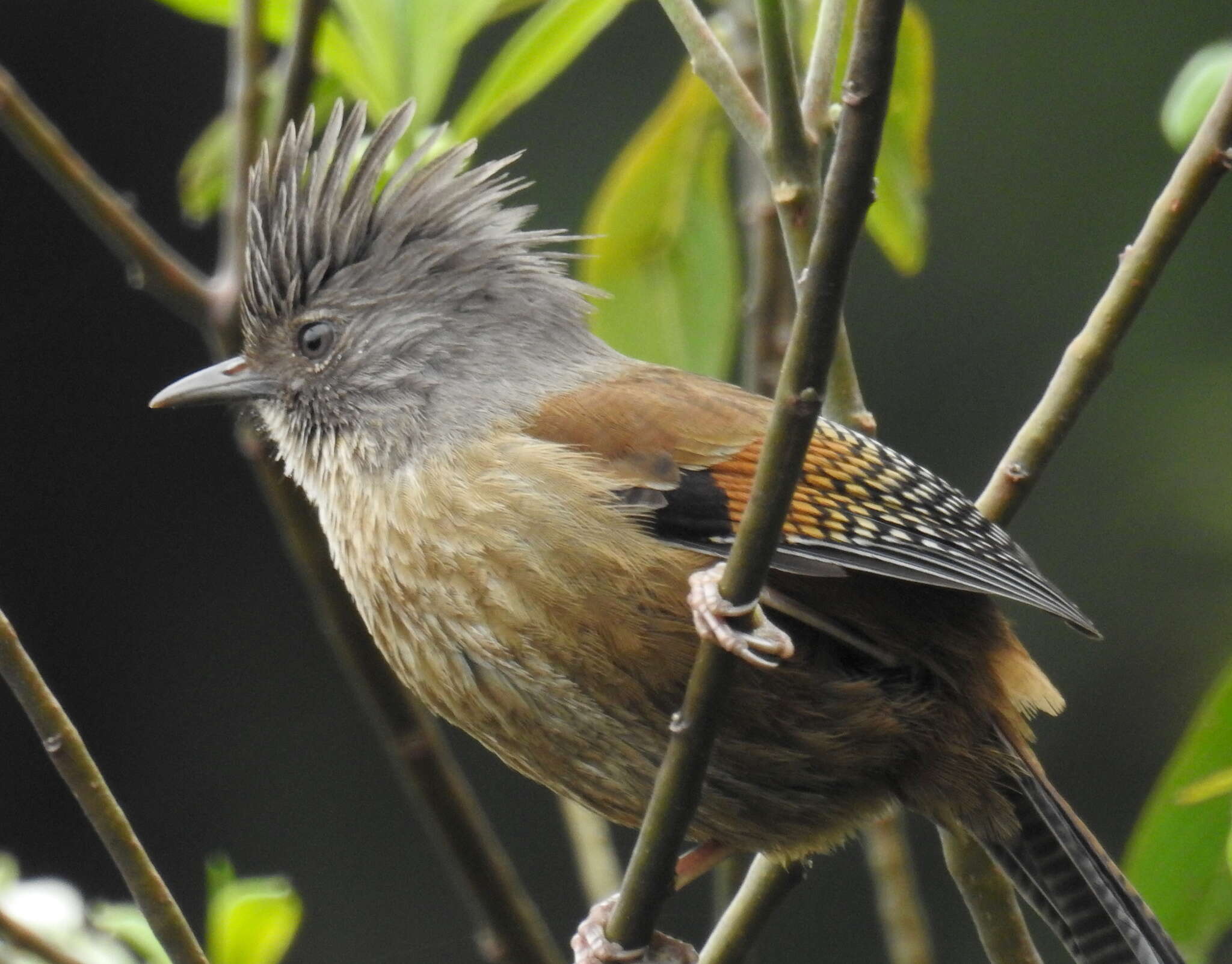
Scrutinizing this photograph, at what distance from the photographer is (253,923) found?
8.74 feet

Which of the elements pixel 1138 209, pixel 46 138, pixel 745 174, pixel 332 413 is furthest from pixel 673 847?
pixel 1138 209

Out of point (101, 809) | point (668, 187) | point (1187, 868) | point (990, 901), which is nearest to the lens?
point (101, 809)

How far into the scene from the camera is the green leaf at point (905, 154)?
3.26 meters

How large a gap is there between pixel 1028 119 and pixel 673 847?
7147mm

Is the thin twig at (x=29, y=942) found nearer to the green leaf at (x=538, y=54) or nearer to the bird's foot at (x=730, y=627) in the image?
the bird's foot at (x=730, y=627)

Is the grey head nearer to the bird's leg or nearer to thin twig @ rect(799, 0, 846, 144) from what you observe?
thin twig @ rect(799, 0, 846, 144)

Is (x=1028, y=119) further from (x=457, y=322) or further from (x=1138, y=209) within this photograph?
(x=457, y=322)

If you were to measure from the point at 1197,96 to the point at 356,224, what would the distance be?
1.61 m

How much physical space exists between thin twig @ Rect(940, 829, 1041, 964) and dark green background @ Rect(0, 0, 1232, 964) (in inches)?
174

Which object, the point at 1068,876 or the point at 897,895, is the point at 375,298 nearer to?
the point at 897,895

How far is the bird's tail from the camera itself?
9.81 feet

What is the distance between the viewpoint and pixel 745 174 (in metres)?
→ 3.86

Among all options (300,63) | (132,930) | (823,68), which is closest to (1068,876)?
(823,68)

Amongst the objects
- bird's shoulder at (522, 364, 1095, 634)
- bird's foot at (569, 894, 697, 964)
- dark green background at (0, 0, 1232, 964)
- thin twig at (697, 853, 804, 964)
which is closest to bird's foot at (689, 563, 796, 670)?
bird's shoulder at (522, 364, 1095, 634)
